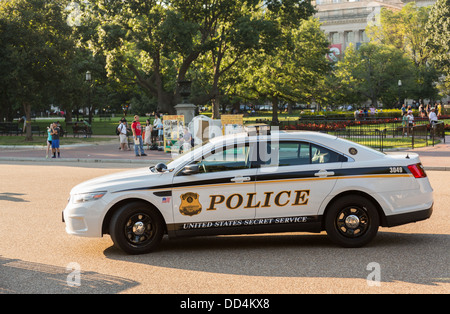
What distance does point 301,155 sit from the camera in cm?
799

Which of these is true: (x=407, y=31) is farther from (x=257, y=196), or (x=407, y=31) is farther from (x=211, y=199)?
(x=211, y=199)

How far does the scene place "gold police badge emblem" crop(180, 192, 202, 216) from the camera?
25.2 ft

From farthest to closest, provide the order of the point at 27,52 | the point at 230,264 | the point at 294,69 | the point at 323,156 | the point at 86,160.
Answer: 1. the point at 294,69
2. the point at 27,52
3. the point at 86,160
4. the point at 323,156
5. the point at 230,264

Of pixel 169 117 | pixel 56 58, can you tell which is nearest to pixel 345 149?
pixel 169 117

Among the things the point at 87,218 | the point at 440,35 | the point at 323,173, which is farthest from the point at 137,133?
the point at 440,35

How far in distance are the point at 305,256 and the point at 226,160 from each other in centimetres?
168

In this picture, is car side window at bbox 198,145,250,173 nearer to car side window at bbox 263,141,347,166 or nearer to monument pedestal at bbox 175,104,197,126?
car side window at bbox 263,141,347,166

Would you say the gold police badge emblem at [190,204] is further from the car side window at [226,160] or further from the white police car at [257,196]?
the car side window at [226,160]

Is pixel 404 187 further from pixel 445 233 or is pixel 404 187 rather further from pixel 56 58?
pixel 56 58

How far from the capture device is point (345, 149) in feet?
26.5

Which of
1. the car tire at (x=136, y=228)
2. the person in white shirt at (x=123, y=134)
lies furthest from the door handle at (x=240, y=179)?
the person in white shirt at (x=123, y=134)

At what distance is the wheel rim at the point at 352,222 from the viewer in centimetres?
780

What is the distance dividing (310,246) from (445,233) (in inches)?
89.1

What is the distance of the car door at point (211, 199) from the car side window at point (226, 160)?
8cm
